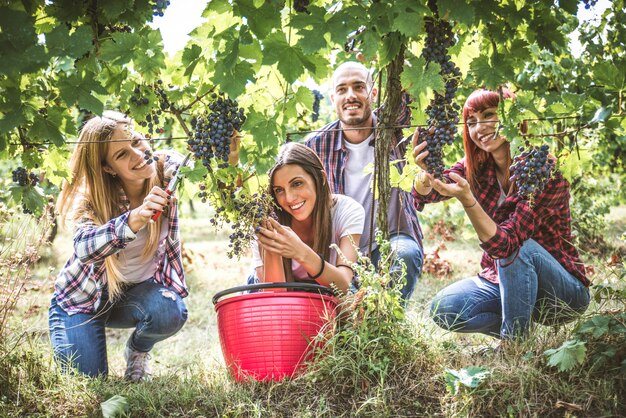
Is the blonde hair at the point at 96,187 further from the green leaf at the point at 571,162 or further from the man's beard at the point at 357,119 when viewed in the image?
the green leaf at the point at 571,162

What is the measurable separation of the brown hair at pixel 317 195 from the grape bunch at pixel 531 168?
0.90m

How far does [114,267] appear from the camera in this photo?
10.1ft

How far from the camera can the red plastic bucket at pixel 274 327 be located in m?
2.41

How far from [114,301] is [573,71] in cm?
370

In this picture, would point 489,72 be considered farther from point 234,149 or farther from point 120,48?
point 120,48

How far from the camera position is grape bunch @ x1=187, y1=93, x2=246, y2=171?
235cm

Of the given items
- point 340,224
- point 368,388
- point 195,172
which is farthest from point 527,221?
point 195,172

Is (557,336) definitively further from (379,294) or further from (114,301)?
(114,301)

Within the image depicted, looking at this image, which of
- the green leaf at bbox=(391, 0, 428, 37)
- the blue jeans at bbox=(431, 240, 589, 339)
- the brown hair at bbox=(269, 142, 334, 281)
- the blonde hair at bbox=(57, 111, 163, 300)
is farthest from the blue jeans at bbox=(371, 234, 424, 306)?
the green leaf at bbox=(391, 0, 428, 37)

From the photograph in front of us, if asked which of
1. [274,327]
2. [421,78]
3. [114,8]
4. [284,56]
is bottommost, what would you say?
[274,327]

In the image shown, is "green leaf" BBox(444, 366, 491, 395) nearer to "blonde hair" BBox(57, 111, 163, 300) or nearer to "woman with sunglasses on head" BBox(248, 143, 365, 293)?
"woman with sunglasses on head" BBox(248, 143, 365, 293)

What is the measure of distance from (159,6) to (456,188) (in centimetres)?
133

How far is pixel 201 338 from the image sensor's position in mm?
4430

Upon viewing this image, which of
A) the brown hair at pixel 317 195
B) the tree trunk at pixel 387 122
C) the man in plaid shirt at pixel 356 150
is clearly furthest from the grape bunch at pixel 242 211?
the man in plaid shirt at pixel 356 150
